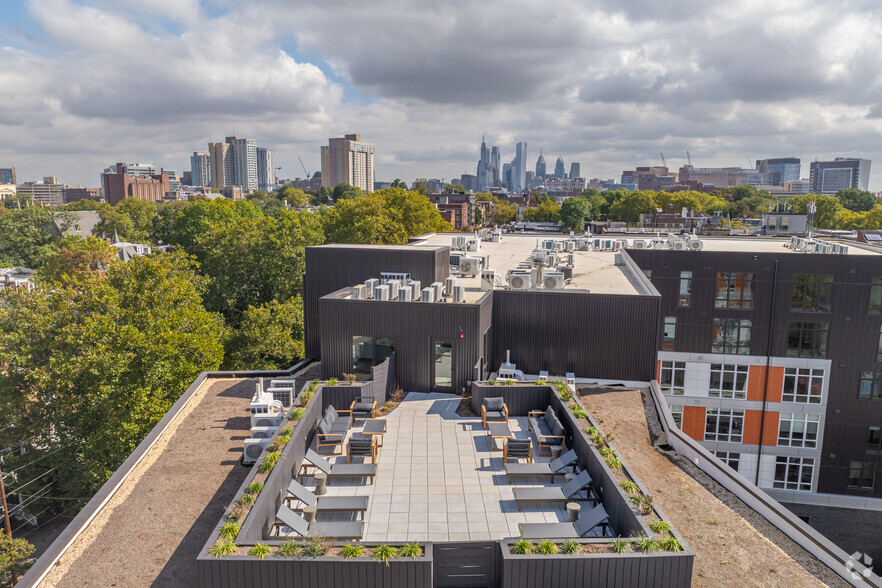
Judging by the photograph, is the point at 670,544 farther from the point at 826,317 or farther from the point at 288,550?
the point at 826,317

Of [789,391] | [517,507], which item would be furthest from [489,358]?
[789,391]

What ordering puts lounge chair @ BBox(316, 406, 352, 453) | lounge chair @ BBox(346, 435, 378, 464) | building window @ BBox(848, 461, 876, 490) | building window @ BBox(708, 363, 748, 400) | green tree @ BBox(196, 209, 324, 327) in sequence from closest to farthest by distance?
lounge chair @ BBox(346, 435, 378, 464) → lounge chair @ BBox(316, 406, 352, 453) → building window @ BBox(848, 461, 876, 490) → building window @ BBox(708, 363, 748, 400) → green tree @ BBox(196, 209, 324, 327)

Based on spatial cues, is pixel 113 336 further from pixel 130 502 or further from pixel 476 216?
pixel 476 216

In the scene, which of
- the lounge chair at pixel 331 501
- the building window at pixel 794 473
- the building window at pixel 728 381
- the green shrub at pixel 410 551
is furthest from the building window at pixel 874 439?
the green shrub at pixel 410 551

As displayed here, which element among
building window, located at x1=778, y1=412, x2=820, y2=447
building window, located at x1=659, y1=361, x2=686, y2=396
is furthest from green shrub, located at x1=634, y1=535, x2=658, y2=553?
building window, located at x1=778, y1=412, x2=820, y2=447

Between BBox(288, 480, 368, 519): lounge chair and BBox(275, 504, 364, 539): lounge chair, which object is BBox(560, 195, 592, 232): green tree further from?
BBox(275, 504, 364, 539): lounge chair

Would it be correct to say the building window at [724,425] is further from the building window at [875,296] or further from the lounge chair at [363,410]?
the lounge chair at [363,410]

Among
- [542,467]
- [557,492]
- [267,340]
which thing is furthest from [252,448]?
[267,340]

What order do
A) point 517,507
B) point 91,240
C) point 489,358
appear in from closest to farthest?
point 517,507 → point 489,358 → point 91,240
